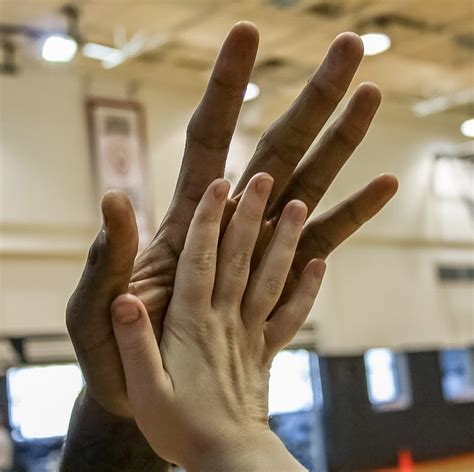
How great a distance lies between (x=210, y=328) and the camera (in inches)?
35.0

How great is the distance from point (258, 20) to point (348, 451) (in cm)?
491

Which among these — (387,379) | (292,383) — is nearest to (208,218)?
(292,383)

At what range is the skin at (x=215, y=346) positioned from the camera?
834 mm

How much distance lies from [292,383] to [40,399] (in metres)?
2.95

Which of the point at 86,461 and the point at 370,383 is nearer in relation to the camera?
the point at 86,461

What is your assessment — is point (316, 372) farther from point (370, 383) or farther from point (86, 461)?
point (86, 461)

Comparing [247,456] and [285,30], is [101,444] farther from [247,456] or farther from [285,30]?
[285,30]

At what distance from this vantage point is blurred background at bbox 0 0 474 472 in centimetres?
795

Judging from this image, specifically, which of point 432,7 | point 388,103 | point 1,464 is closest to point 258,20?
point 432,7

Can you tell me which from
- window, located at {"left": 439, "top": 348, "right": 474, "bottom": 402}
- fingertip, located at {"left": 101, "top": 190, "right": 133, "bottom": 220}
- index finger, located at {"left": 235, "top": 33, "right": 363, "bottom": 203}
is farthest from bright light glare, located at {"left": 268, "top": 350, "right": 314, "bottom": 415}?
fingertip, located at {"left": 101, "top": 190, "right": 133, "bottom": 220}

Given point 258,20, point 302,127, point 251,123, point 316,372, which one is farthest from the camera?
point 251,123

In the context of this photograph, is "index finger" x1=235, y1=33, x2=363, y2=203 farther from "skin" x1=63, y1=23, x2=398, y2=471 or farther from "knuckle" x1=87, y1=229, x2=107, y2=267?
"knuckle" x1=87, y1=229, x2=107, y2=267

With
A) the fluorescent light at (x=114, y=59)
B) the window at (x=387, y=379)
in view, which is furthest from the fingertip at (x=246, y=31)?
the window at (x=387, y=379)

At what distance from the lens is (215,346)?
0.88m
